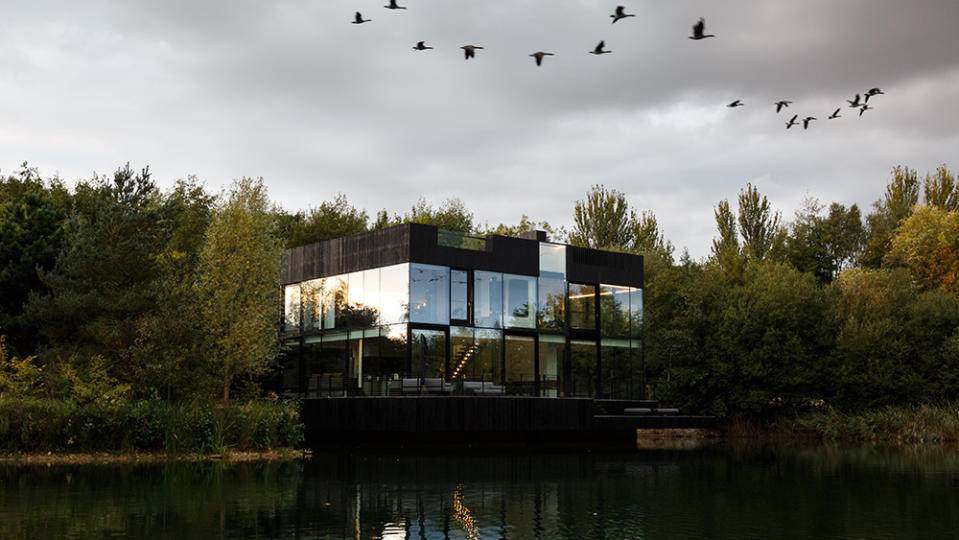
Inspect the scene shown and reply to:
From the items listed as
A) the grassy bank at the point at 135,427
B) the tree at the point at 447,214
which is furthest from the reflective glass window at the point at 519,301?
the tree at the point at 447,214

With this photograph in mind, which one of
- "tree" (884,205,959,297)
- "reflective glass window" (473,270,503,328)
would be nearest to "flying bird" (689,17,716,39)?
"reflective glass window" (473,270,503,328)

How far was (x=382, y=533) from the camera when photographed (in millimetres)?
12125

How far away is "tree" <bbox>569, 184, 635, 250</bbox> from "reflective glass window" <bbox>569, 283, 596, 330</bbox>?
94.8 ft

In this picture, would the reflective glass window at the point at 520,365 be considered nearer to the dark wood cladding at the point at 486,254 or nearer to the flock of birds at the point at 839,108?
the dark wood cladding at the point at 486,254

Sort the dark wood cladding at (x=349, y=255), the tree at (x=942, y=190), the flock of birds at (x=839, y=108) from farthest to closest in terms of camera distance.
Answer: the tree at (x=942, y=190), the dark wood cladding at (x=349, y=255), the flock of birds at (x=839, y=108)

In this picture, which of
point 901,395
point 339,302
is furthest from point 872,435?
point 339,302

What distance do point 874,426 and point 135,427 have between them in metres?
34.5

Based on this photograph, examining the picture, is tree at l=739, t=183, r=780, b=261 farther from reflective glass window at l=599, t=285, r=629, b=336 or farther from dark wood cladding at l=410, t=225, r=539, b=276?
dark wood cladding at l=410, t=225, r=539, b=276

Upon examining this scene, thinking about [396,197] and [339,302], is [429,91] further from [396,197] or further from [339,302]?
[396,197]

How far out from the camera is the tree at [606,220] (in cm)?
7381

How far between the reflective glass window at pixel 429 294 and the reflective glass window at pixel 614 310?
9483 millimetres

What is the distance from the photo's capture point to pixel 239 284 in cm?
3350

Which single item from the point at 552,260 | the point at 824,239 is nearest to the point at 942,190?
the point at 824,239

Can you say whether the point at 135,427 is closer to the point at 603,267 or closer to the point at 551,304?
the point at 551,304
